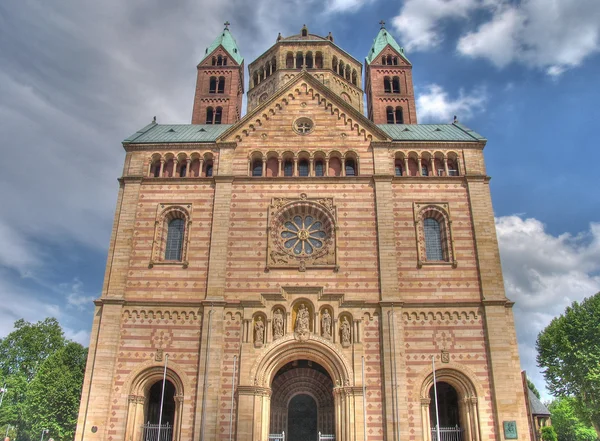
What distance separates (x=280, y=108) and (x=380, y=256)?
38.7ft

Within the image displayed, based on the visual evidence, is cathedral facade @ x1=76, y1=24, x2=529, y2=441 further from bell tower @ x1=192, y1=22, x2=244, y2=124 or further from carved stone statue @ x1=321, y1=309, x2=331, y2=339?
bell tower @ x1=192, y1=22, x2=244, y2=124

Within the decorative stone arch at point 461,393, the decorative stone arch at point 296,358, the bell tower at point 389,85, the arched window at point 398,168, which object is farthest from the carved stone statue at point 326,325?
the bell tower at point 389,85

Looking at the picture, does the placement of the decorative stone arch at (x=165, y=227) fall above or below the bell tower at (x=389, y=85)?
below

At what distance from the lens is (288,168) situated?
3016 centimetres

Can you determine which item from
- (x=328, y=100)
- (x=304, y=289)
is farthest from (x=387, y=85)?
(x=304, y=289)

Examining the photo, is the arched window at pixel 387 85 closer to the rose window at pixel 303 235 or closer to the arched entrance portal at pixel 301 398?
the rose window at pixel 303 235

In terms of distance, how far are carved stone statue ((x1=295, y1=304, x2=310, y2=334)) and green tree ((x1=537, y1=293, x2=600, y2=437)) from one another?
20517 mm

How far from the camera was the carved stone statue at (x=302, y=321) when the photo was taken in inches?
982

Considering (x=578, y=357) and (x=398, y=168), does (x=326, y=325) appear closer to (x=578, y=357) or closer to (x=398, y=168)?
(x=398, y=168)

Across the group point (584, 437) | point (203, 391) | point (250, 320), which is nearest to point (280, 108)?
point (250, 320)

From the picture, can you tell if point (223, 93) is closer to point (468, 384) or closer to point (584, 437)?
point (468, 384)

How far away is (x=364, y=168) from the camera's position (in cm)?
2922

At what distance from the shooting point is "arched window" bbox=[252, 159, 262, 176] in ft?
98.3

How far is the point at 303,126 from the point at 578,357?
24449 millimetres
